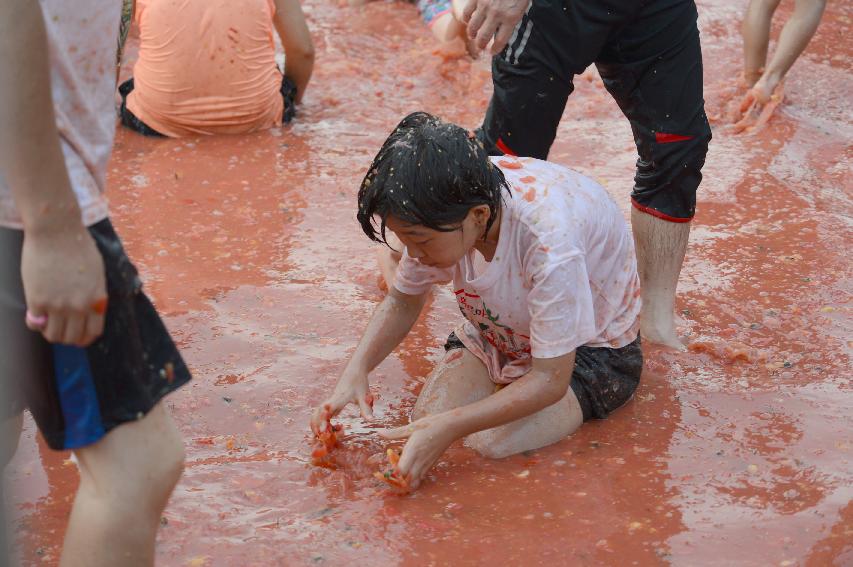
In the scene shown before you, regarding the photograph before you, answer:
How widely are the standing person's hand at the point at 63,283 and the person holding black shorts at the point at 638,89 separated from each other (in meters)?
1.50

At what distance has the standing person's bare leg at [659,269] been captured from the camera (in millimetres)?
3184

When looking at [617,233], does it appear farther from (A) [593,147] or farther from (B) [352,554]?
(A) [593,147]

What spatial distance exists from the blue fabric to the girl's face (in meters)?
0.87

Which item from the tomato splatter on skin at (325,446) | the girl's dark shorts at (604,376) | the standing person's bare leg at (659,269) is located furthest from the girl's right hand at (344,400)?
the standing person's bare leg at (659,269)

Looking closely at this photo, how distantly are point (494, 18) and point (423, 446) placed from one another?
1098 mm

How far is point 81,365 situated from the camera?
5.25 feet

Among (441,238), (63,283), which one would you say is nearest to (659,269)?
(441,238)

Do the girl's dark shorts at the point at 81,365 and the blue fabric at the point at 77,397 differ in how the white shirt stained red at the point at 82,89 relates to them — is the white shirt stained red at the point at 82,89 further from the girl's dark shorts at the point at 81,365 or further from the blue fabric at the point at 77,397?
the blue fabric at the point at 77,397

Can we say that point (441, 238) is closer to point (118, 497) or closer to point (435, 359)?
point (435, 359)

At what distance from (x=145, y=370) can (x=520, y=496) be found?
3.53 feet

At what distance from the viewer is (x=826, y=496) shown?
8.03 feet

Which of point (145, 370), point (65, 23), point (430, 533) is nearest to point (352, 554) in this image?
point (430, 533)

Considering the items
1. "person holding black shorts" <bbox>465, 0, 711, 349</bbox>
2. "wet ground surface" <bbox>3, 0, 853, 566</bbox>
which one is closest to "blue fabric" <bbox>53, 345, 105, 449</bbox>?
"wet ground surface" <bbox>3, 0, 853, 566</bbox>

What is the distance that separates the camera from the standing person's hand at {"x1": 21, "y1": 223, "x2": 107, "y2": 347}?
1.49 m
